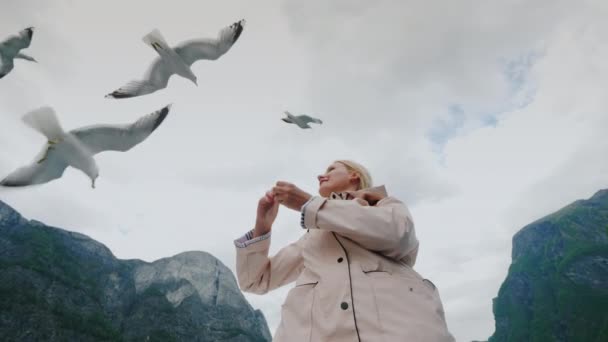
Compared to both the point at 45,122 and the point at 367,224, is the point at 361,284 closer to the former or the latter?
the point at 367,224

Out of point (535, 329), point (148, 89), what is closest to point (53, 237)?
point (148, 89)

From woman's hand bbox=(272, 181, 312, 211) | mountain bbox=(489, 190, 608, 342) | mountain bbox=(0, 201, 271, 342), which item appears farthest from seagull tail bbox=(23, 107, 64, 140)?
mountain bbox=(489, 190, 608, 342)

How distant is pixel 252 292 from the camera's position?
281 centimetres

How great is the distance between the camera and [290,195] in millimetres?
2414

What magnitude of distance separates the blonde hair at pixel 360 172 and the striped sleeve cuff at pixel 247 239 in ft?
2.49

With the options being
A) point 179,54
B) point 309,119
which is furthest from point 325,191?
point 309,119

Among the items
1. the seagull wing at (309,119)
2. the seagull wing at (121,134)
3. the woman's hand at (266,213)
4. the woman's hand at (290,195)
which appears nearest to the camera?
the woman's hand at (290,195)

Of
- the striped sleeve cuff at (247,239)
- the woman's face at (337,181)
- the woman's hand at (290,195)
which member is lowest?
the striped sleeve cuff at (247,239)

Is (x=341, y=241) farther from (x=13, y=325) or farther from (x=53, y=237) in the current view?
A: (x=53, y=237)

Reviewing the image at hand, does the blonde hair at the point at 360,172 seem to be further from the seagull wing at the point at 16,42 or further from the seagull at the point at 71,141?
the seagull wing at the point at 16,42

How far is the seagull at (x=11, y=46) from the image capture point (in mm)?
11852

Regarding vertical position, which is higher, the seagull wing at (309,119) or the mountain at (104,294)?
the mountain at (104,294)

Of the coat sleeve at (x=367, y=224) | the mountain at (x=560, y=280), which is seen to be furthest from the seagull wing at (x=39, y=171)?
the mountain at (x=560, y=280)

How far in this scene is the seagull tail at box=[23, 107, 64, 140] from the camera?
6.20m
